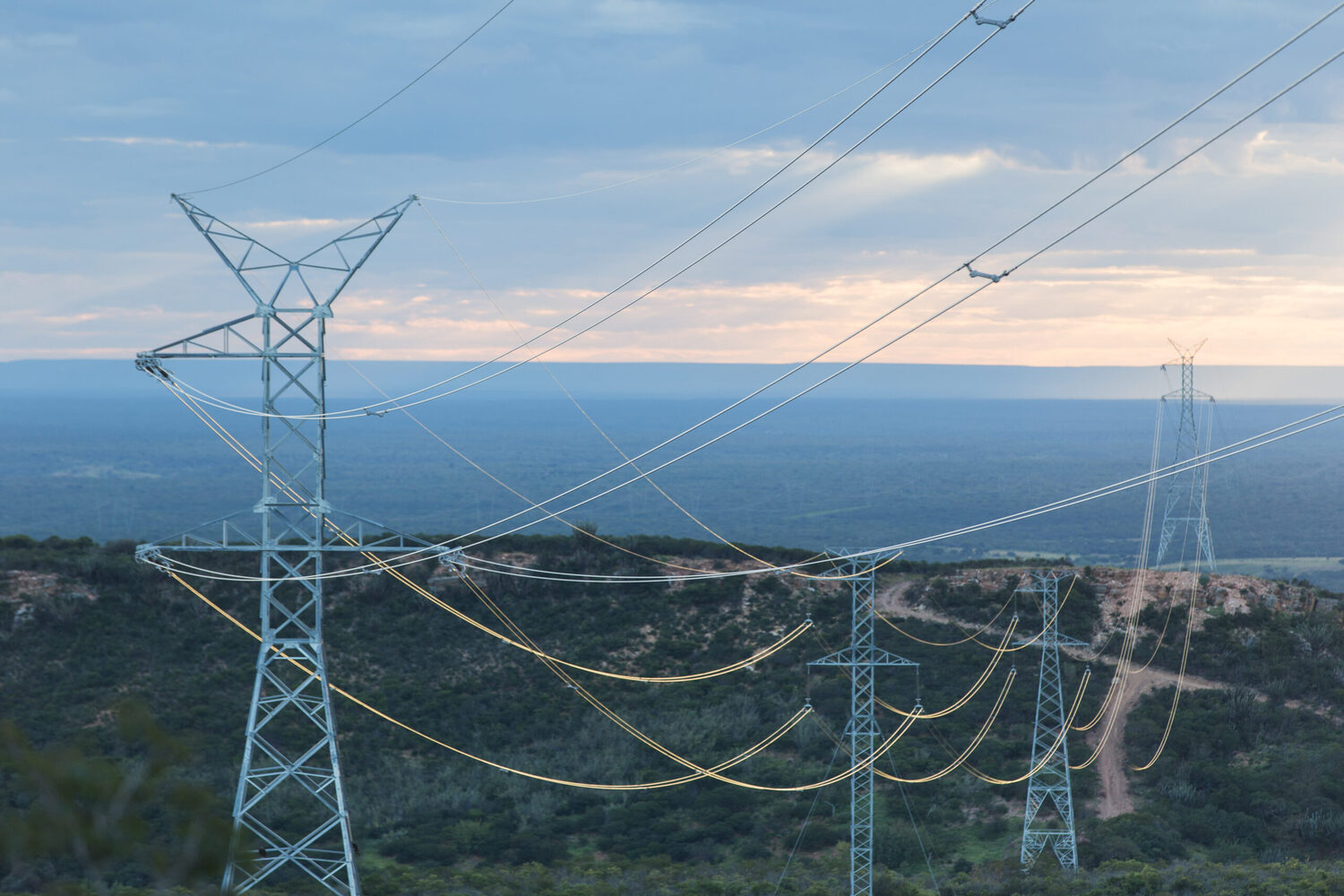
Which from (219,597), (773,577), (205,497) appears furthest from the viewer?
(205,497)

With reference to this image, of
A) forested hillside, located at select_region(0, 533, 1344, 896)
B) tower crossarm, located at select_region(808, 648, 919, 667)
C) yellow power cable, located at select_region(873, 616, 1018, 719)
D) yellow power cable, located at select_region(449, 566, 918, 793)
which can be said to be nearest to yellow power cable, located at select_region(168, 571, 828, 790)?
forested hillside, located at select_region(0, 533, 1344, 896)

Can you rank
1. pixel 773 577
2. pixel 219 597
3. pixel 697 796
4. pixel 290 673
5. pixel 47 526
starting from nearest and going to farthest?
pixel 697 796
pixel 290 673
pixel 219 597
pixel 773 577
pixel 47 526

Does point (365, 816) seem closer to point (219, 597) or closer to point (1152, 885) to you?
point (219, 597)

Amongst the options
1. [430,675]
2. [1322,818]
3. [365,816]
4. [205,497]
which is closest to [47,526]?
[205,497]

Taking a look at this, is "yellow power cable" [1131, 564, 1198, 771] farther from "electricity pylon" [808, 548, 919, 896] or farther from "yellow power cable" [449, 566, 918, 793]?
"electricity pylon" [808, 548, 919, 896]

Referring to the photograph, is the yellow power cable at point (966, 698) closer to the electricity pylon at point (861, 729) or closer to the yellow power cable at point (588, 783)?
the electricity pylon at point (861, 729)

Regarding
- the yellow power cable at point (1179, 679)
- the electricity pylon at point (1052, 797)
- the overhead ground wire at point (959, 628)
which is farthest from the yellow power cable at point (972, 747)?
the yellow power cable at point (1179, 679)
